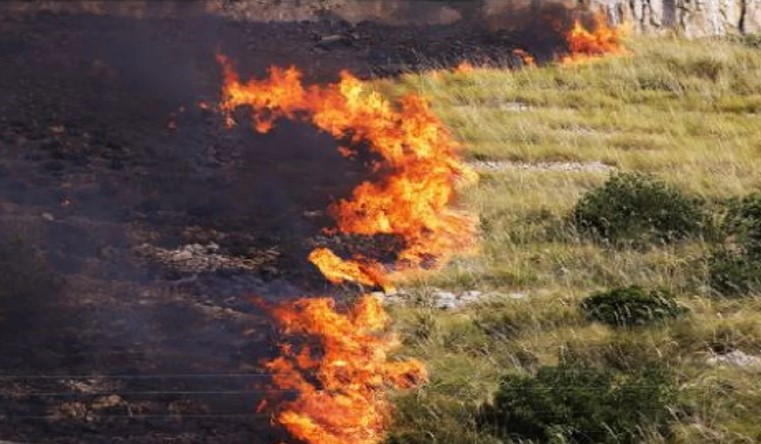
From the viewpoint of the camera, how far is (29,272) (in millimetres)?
11266

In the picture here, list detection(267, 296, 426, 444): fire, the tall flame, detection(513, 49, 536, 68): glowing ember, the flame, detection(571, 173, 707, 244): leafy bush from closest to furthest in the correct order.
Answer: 1. detection(267, 296, 426, 444): fire
2. the tall flame
3. detection(571, 173, 707, 244): leafy bush
4. the flame
5. detection(513, 49, 536, 68): glowing ember

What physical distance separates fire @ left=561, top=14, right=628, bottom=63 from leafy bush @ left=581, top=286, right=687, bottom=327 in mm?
11531

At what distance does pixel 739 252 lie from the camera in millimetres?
12461

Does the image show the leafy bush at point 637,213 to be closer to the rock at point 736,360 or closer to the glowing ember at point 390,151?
the glowing ember at point 390,151

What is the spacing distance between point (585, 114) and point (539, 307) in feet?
28.7

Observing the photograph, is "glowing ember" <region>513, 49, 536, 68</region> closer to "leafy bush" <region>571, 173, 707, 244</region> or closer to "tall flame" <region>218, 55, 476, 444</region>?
"tall flame" <region>218, 55, 476, 444</region>

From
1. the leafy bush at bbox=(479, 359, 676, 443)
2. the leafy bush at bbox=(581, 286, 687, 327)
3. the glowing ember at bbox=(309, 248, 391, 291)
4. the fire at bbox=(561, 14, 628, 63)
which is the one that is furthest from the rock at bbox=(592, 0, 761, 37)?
the leafy bush at bbox=(479, 359, 676, 443)

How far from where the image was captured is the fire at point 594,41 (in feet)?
71.9

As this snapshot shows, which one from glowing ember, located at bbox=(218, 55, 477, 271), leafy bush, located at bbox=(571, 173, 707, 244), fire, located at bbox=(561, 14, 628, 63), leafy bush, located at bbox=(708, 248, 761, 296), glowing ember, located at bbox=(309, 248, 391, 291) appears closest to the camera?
leafy bush, located at bbox=(708, 248, 761, 296)

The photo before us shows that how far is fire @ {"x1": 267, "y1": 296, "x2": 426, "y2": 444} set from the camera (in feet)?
29.7

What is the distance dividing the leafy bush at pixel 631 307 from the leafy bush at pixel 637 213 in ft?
7.19

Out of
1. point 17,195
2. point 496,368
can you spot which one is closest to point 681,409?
point 496,368

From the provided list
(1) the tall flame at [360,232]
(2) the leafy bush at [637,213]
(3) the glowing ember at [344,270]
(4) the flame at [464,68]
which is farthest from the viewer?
(4) the flame at [464,68]

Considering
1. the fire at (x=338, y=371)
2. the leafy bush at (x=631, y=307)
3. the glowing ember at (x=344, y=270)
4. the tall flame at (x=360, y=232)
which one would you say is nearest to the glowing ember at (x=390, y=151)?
the tall flame at (x=360, y=232)
